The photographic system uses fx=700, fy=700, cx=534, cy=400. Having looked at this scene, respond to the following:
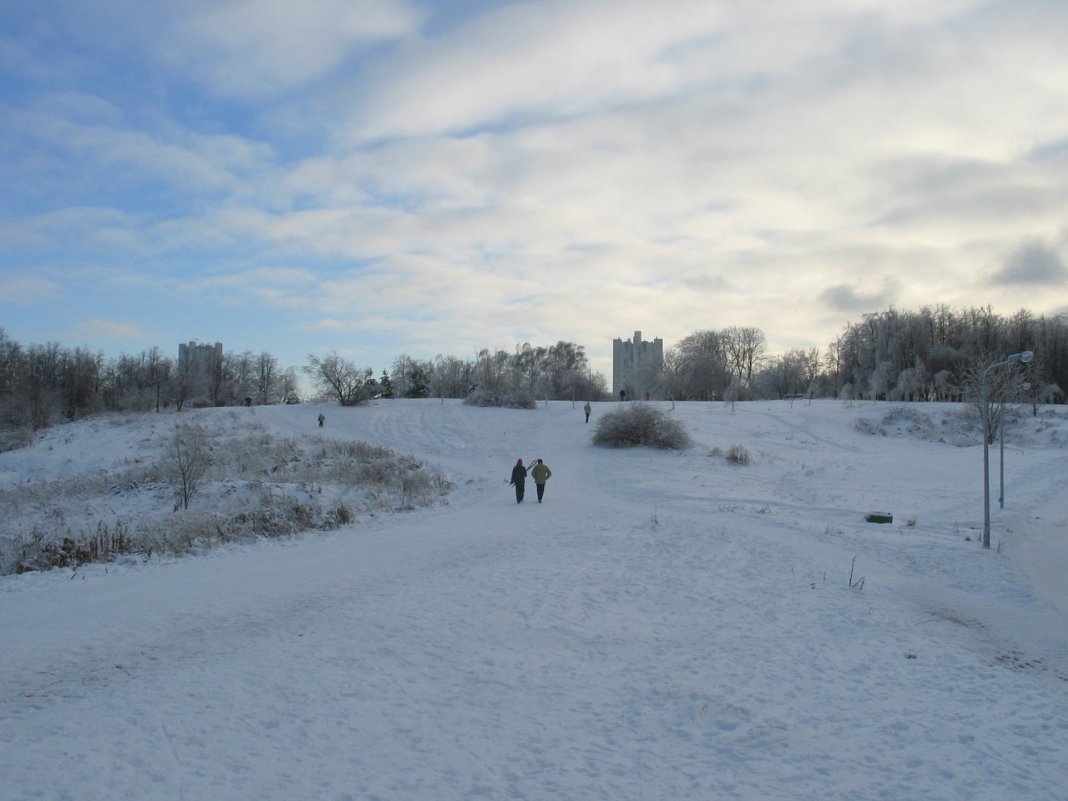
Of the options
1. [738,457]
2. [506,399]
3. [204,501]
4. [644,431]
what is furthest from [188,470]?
[506,399]

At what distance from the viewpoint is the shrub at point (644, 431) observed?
36844 mm

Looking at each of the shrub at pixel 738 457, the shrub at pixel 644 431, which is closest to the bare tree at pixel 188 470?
the shrub at pixel 644 431

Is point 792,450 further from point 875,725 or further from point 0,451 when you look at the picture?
point 0,451

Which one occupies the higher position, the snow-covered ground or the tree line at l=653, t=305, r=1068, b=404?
the tree line at l=653, t=305, r=1068, b=404

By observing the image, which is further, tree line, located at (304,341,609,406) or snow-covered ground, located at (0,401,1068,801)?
tree line, located at (304,341,609,406)

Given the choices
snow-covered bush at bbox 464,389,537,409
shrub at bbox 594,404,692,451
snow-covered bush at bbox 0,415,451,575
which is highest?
snow-covered bush at bbox 464,389,537,409

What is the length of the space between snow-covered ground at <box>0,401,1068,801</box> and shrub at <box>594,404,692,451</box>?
1700cm

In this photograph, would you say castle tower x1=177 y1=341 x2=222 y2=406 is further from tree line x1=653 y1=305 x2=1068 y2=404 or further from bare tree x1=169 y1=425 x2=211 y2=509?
tree line x1=653 y1=305 x2=1068 y2=404

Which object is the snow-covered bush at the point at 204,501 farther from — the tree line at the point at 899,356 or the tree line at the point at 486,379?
the tree line at the point at 899,356

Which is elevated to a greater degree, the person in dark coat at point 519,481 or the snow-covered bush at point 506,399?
the snow-covered bush at point 506,399

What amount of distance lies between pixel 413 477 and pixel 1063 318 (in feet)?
282

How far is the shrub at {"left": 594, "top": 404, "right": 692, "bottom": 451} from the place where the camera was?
1451 inches

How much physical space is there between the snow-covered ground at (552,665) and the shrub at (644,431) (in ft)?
55.8

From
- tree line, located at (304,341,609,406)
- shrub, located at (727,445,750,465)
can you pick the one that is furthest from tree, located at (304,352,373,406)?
shrub, located at (727,445,750,465)
